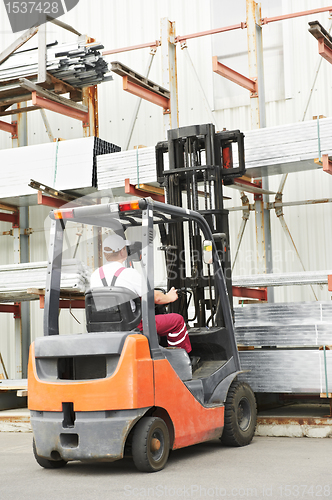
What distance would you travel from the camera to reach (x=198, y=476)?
456 cm

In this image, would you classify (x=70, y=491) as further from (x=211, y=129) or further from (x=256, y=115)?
(x=256, y=115)

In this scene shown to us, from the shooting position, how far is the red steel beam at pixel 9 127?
11.9 meters

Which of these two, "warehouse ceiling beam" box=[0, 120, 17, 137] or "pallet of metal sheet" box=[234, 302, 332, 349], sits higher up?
"warehouse ceiling beam" box=[0, 120, 17, 137]

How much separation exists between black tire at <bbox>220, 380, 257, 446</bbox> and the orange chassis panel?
1.49 feet

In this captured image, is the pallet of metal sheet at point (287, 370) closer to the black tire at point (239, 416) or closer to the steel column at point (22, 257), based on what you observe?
the black tire at point (239, 416)

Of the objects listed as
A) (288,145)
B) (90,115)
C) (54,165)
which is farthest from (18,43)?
(288,145)

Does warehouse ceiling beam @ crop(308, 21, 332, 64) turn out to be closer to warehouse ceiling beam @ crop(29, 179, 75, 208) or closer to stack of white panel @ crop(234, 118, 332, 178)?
stack of white panel @ crop(234, 118, 332, 178)

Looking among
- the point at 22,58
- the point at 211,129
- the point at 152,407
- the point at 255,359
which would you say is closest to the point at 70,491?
the point at 152,407

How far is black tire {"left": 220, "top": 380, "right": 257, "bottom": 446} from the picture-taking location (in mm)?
5629

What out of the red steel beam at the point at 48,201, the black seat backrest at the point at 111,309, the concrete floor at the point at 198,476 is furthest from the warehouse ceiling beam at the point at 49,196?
the black seat backrest at the point at 111,309

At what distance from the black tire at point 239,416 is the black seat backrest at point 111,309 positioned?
1.33 metres

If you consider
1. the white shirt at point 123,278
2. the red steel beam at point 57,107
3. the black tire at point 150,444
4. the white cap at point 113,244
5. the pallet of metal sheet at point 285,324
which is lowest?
the black tire at point 150,444

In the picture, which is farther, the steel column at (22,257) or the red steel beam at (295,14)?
the steel column at (22,257)

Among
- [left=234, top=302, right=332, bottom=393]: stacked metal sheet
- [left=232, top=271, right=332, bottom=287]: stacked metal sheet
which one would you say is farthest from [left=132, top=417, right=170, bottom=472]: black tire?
[left=232, top=271, right=332, bottom=287]: stacked metal sheet
